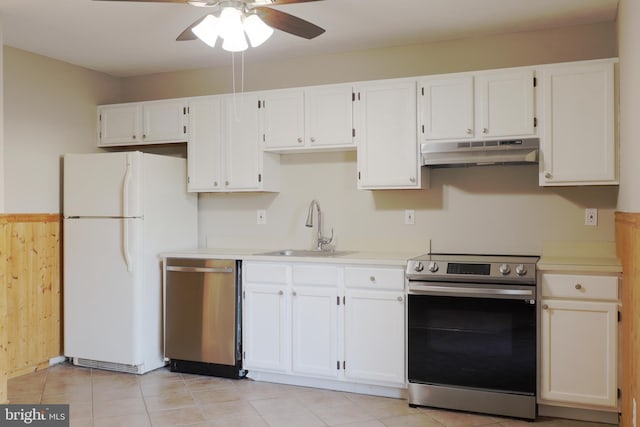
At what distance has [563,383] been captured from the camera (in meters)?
3.28

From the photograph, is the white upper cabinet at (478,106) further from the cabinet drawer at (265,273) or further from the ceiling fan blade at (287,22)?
the cabinet drawer at (265,273)

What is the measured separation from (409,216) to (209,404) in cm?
187

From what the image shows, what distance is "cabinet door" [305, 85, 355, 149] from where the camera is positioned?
4.05 metres

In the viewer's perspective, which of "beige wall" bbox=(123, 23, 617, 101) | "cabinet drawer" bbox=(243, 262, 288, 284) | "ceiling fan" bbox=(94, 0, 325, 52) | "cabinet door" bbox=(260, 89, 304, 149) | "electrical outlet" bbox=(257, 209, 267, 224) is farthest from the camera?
"electrical outlet" bbox=(257, 209, 267, 224)

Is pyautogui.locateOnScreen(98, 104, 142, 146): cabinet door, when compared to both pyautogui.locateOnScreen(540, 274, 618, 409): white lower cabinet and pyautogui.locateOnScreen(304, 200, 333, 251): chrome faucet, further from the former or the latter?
pyautogui.locateOnScreen(540, 274, 618, 409): white lower cabinet

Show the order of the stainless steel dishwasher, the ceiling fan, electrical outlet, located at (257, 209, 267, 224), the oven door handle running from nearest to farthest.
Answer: the ceiling fan, the oven door handle, the stainless steel dishwasher, electrical outlet, located at (257, 209, 267, 224)

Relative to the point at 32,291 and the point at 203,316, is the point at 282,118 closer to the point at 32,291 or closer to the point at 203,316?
the point at 203,316

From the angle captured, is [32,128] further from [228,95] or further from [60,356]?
[60,356]

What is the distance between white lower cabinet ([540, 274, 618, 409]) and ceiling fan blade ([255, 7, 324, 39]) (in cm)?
189

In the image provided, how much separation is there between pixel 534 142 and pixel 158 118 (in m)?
2.87

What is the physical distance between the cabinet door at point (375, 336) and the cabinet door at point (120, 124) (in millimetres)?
2311

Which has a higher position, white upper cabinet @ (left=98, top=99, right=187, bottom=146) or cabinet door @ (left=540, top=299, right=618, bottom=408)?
white upper cabinet @ (left=98, top=99, right=187, bottom=146)

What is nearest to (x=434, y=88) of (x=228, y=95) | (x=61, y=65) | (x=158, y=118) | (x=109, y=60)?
(x=228, y=95)

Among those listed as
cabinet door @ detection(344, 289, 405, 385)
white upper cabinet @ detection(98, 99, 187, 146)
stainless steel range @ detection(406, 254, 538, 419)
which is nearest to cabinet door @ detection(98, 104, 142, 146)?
white upper cabinet @ detection(98, 99, 187, 146)
